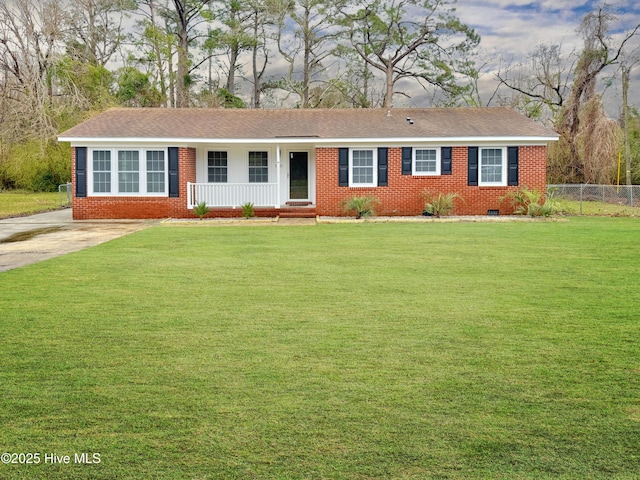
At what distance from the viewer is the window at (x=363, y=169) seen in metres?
21.9

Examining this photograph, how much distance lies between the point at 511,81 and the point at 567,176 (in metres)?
9.53

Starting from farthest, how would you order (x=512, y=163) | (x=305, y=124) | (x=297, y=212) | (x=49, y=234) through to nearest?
(x=305, y=124) < (x=297, y=212) < (x=512, y=163) < (x=49, y=234)

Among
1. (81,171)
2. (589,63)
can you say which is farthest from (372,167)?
(589,63)

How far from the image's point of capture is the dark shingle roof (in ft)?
70.6

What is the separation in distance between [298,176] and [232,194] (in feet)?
9.41

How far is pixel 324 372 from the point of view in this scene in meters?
4.83

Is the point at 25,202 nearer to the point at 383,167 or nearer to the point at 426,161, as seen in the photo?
the point at 383,167

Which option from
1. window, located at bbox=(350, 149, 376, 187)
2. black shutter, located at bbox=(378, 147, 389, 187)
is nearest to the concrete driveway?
window, located at bbox=(350, 149, 376, 187)

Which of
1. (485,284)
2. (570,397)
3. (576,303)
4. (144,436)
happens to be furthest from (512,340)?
(144,436)

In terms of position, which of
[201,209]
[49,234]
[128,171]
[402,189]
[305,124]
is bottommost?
[49,234]

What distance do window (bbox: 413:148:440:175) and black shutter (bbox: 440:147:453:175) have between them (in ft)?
0.52

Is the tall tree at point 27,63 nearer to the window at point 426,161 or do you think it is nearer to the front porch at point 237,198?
the front porch at point 237,198

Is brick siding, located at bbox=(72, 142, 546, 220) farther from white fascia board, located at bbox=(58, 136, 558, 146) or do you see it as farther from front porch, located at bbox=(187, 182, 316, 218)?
white fascia board, located at bbox=(58, 136, 558, 146)

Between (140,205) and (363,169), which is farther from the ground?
(363,169)
